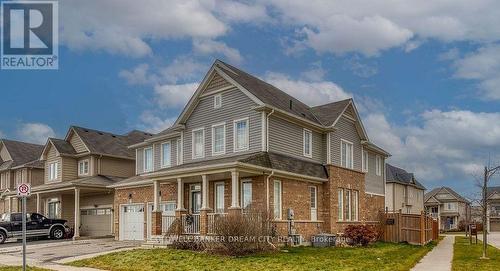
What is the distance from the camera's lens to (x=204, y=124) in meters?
27.9

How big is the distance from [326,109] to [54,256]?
659 inches

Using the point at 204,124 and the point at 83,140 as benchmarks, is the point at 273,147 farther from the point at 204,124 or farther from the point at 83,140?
the point at 83,140

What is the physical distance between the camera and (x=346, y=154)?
31.1m

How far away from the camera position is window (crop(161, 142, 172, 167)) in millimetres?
32156

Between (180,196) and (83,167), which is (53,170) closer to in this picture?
(83,167)

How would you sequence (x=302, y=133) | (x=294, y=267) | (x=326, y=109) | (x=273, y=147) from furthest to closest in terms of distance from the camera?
1. (x=326, y=109)
2. (x=302, y=133)
3. (x=273, y=147)
4. (x=294, y=267)

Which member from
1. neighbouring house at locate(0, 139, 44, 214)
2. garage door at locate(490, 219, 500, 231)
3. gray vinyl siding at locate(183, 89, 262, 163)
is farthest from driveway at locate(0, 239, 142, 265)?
garage door at locate(490, 219, 500, 231)

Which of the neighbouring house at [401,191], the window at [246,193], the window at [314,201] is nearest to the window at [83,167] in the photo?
the window at [246,193]

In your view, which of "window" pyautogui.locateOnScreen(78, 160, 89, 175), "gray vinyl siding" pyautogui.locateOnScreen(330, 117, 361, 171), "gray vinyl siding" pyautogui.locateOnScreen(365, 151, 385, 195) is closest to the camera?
"gray vinyl siding" pyautogui.locateOnScreen(330, 117, 361, 171)

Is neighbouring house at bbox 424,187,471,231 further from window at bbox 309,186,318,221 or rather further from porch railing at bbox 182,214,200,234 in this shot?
porch railing at bbox 182,214,200,234

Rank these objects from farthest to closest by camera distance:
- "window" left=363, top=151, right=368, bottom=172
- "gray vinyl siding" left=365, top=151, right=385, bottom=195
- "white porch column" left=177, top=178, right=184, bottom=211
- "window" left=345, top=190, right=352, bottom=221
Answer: "gray vinyl siding" left=365, top=151, right=385, bottom=195, "window" left=363, top=151, right=368, bottom=172, "window" left=345, top=190, right=352, bottom=221, "white porch column" left=177, top=178, right=184, bottom=211

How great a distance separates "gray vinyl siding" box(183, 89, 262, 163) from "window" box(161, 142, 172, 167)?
331 cm

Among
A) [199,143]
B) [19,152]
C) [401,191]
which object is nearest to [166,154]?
[199,143]

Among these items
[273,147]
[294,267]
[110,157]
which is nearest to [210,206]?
[273,147]
